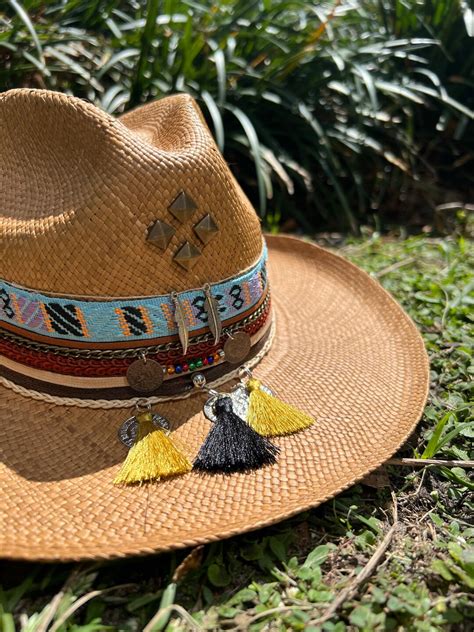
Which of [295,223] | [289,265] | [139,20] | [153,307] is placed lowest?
[295,223]

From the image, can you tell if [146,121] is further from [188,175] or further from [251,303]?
[251,303]

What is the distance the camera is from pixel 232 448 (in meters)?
1.22

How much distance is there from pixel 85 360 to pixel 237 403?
1.20 feet

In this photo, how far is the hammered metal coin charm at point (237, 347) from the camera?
4.51 ft

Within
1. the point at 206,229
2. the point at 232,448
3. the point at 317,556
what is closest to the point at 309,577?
the point at 317,556

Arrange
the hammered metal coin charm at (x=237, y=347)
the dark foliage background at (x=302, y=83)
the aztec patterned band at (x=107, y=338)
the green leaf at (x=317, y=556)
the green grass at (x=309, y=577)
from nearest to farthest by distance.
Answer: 1. the green grass at (x=309, y=577)
2. the green leaf at (x=317, y=556)
3. the aztec patterned band at (x=107, y=338)
4. the hammered metal coin charm at (x=237, y=347)
5. the dark foliage background at (x=302, y=83)

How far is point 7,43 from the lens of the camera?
236 cm

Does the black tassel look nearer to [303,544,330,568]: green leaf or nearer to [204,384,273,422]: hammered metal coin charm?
[204,384,273,422]: hammered metal coin charm

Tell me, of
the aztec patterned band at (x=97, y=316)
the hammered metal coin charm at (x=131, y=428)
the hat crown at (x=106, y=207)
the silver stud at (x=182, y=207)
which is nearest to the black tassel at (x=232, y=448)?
the hammered metal coin charm at (x=131, y=428)

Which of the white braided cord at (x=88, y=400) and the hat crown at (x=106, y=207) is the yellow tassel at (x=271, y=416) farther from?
the hat crown at (x=106, y=207)

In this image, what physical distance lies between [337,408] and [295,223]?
6.21ft

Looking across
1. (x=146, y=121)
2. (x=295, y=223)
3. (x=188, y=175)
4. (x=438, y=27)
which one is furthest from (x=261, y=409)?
(x=438, y=27)

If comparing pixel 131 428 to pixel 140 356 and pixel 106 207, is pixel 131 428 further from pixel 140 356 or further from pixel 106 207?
pixel 106 207

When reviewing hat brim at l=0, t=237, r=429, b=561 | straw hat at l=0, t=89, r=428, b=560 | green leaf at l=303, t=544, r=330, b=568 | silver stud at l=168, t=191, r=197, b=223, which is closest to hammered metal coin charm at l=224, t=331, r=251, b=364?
straw hat at l=0, t=89, r=428, b=560
